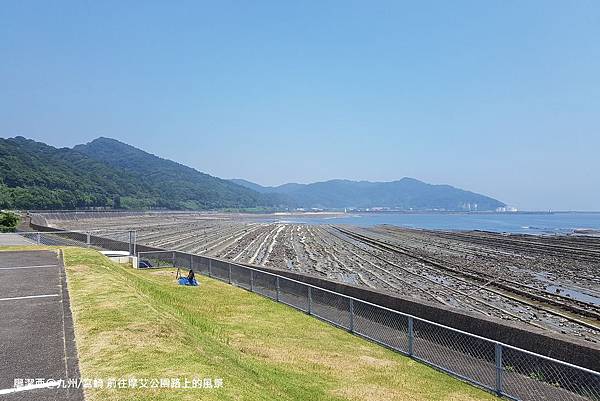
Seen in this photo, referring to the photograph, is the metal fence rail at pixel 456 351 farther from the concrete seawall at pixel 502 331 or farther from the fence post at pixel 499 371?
the concrete seawall at pixel 502 331

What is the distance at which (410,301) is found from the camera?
574 inches

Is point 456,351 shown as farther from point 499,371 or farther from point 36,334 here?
point 36,334

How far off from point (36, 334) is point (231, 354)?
11.9 ft

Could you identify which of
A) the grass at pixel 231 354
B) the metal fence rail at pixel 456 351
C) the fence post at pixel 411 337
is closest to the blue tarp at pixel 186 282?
the grass at pixel 231 354

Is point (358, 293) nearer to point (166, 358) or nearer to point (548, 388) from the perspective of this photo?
point (548, 388)

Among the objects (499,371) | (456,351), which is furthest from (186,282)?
(499,371)

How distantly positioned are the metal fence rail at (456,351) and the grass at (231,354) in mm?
329

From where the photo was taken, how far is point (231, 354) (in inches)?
394

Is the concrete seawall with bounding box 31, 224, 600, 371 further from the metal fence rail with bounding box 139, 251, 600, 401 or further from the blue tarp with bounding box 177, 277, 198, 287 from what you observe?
the blue tarp with bounding box 177, 277, 198, 287

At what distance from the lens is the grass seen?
705cm

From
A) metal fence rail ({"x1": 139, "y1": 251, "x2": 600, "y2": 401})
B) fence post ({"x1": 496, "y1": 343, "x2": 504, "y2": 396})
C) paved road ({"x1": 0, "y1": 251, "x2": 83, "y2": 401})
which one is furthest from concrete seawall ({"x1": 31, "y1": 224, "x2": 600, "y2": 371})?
paved road ({"x1": 0, "y1": 251, "x2": 83, "y2": 401})

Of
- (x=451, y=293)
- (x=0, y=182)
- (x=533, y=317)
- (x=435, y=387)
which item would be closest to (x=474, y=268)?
(x=451, y=293)

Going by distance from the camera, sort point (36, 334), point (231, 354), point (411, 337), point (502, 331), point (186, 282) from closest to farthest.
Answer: point (36, 334), point (231, 354), point (502, 331), point (411, 337), point (186, 282)

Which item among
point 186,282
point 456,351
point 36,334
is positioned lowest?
point 456,351
